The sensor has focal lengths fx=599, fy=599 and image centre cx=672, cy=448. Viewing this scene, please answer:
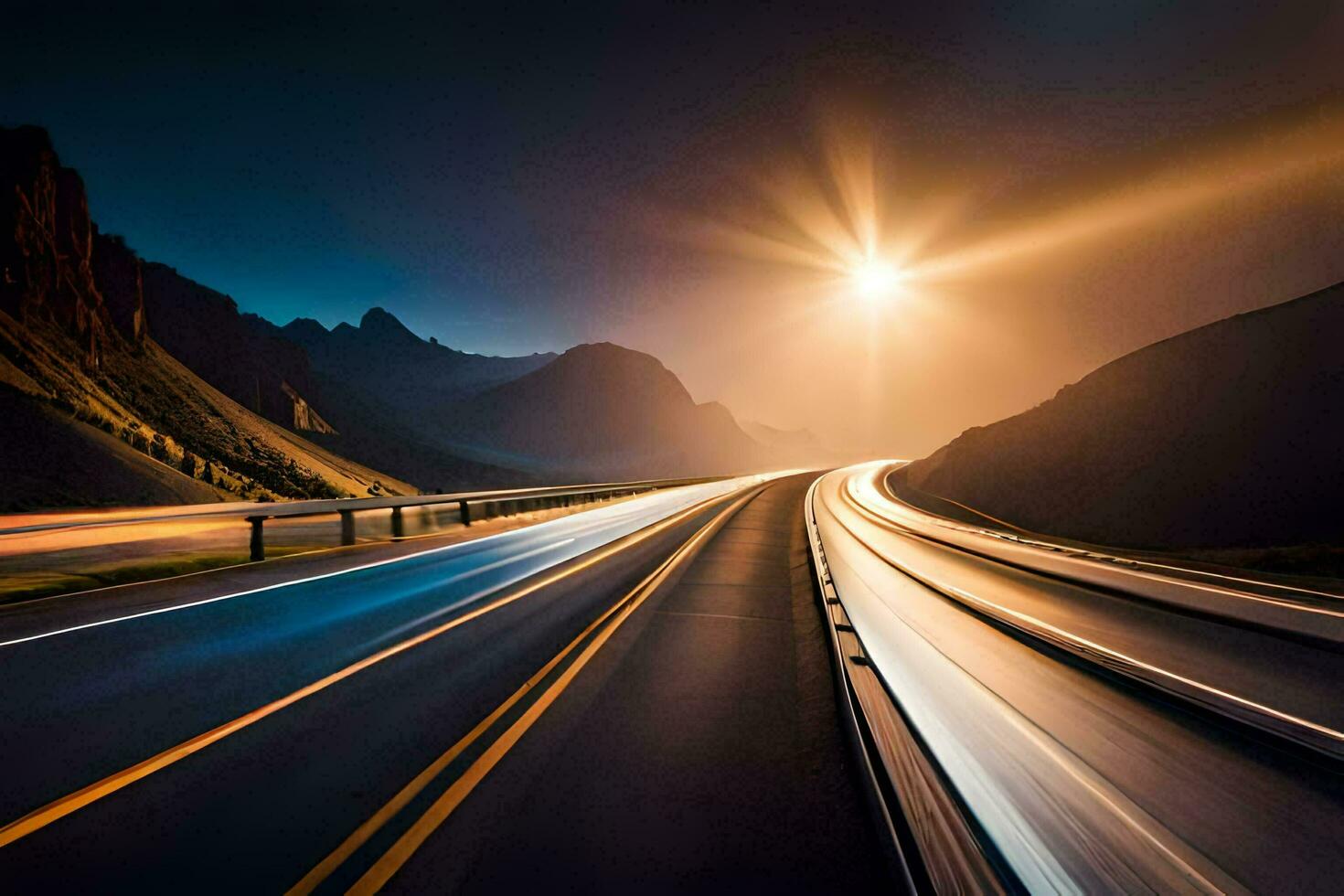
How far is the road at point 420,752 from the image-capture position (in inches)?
112

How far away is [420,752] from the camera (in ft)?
13.4

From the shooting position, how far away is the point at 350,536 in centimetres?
1597

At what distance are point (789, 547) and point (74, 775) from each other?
1577 centimetres

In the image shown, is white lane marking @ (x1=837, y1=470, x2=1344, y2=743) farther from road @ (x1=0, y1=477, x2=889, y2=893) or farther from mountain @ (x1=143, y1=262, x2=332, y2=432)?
mountain @ (x1=143, y1=262, x2=332, y2=432)

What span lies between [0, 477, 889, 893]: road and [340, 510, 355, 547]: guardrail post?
7.16 meters

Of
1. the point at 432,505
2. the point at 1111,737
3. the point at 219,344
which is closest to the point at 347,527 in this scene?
the point at 432,505

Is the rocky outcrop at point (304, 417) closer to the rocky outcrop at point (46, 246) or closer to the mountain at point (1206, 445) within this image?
the rocky outcrop at point (46, 246)

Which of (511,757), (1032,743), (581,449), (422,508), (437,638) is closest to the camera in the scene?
(511,757)

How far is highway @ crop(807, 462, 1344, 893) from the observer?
116 inches

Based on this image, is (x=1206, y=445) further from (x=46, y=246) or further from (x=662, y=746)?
(x=46, y=246)

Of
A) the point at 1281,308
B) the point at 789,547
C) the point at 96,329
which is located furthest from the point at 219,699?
the point at 96,329

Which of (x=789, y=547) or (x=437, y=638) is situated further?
(x=789, y=547)

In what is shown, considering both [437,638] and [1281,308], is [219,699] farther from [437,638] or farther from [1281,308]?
[1281,308]

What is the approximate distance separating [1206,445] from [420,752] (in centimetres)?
4362
